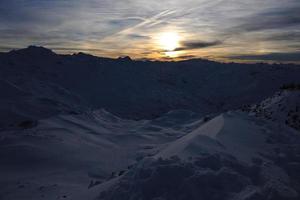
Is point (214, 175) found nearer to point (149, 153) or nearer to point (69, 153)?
point (149, 153)

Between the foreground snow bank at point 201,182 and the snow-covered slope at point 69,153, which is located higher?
the foreground snow bank at point 201,182

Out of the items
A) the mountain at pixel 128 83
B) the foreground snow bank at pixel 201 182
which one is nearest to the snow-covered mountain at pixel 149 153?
the foreground snow bank at pixel 201 182

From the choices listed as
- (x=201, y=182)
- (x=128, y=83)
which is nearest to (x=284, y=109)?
(x=201, y=182)

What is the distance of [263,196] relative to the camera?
6145 millimetres

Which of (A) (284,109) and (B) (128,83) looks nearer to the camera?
(A) (284,109)

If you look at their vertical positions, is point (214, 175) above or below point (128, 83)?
above

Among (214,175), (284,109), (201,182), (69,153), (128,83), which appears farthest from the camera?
(128,83)

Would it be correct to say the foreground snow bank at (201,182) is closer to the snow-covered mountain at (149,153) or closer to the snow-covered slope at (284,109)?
the snow-covered mountain at (149,153)

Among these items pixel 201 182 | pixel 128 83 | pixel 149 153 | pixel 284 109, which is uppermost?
pixel 284 109

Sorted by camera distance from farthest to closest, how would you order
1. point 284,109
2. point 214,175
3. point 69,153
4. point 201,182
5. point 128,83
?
1. point 128,83
2. point 284,109
3. point 69,153
4. point 214,175
5. point 201,182

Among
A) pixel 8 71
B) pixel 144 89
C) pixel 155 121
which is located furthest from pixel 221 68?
pixel 155 121

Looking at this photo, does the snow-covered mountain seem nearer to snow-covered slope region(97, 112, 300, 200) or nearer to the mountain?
snow-covered slope region(97, 112, 300, 200)

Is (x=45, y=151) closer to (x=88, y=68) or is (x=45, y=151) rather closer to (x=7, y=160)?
(x=7, y=160)

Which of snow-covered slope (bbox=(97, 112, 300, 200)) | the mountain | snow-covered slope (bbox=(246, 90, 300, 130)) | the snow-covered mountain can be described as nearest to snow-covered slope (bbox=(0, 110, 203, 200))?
the snow-covered mountain
